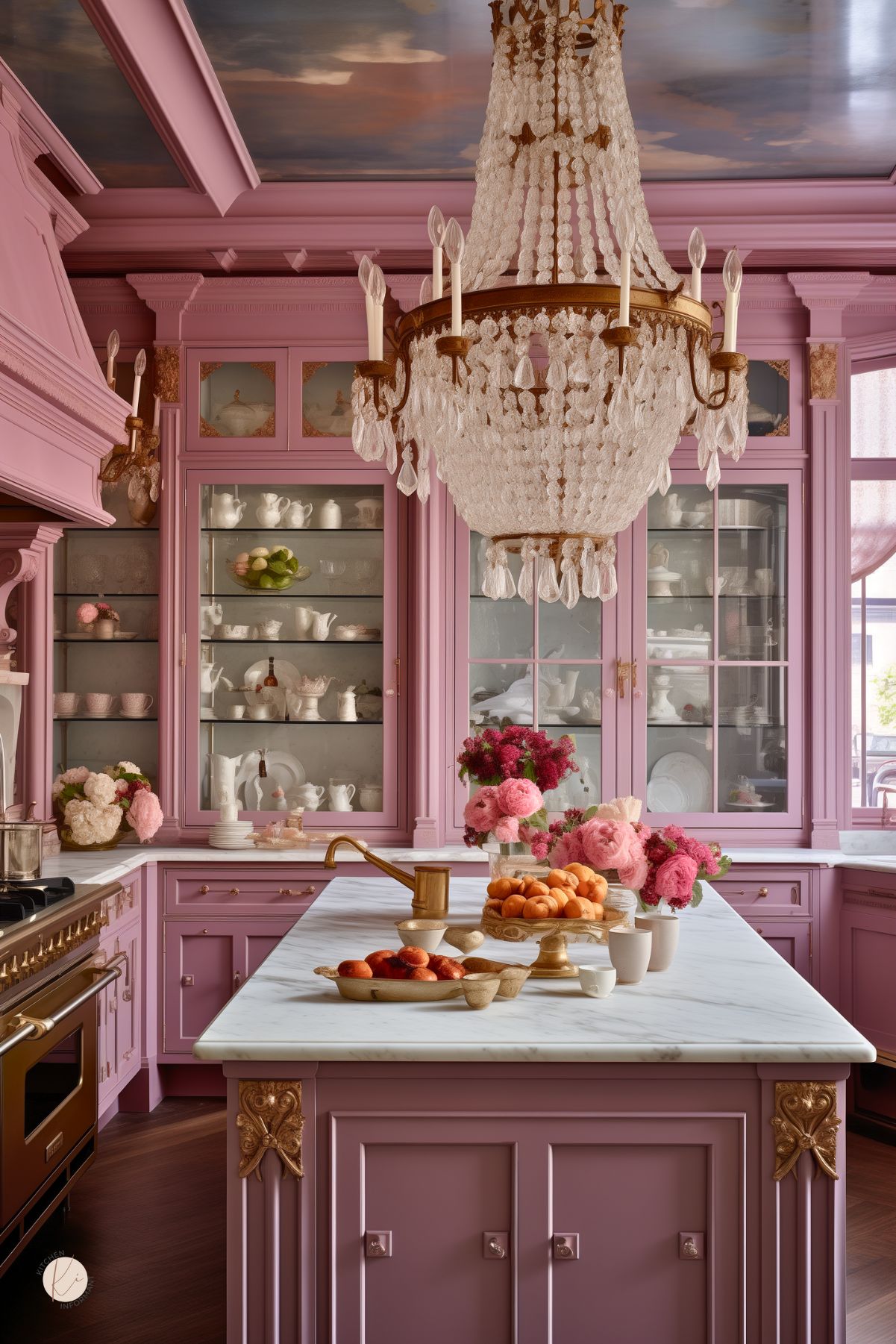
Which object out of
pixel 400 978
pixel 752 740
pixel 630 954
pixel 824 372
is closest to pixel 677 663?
pixel 752 740

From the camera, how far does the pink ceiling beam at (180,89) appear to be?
9.94ft

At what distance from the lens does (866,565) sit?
4.79 m

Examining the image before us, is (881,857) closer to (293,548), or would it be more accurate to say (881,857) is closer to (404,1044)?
(293,548)

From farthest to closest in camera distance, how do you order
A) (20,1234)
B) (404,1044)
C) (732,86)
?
(732,86)
(20,1234)
(404,1044)

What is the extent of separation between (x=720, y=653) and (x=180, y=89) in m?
2.77

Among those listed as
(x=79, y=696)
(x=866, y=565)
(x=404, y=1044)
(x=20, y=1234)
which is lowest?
(x=20, y=1234)

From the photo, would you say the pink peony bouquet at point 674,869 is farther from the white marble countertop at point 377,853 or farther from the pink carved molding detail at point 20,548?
the pink carved molding detail at point 20,548

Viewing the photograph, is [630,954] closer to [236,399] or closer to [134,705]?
[134,705]

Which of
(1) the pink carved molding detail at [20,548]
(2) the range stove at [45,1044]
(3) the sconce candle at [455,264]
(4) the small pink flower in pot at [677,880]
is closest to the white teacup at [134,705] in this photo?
(1) the pink carved molding detail at [20,548]

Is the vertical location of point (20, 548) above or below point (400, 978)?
above

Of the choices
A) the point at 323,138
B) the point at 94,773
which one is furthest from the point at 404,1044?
the point at 323,138

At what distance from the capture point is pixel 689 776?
4.64m

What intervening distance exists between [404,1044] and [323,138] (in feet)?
9.94

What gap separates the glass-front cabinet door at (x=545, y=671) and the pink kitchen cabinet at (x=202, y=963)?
3.82 ft
